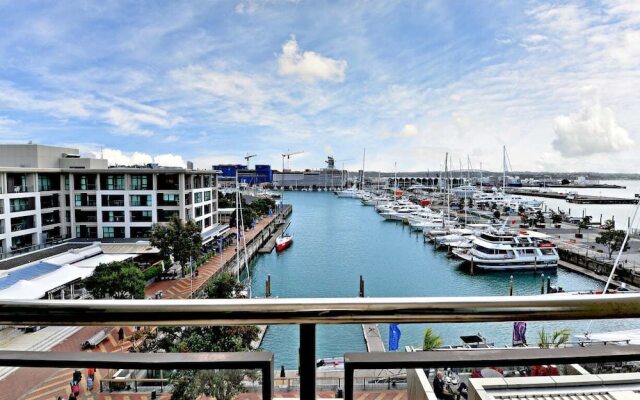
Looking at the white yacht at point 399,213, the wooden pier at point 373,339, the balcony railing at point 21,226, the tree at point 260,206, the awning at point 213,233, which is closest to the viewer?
the wooden pier at point 373,339

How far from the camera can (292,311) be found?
1.97ft

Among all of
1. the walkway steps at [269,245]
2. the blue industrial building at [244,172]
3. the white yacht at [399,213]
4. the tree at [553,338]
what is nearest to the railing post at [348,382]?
the tree at [553,338]

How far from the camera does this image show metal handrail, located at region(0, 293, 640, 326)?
60 centimetres

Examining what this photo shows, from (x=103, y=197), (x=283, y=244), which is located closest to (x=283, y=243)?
(x=283, y=244)

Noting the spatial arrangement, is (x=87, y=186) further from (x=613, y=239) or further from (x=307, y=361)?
(x=613, y=239)

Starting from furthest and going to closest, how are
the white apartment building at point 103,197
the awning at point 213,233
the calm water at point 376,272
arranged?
the awning at point 213,233
the white apartment building at point 103,197
the calm water at point 376,272

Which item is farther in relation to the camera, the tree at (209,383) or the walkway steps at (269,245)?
the walkway steps at (269,245)

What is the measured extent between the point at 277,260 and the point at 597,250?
13.2 metres

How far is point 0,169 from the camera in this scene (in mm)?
12008

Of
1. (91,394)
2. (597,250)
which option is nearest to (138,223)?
(91,394)

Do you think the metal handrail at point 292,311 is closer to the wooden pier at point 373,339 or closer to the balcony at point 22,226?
the wooden pier at point 373,339

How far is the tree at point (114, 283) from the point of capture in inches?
336

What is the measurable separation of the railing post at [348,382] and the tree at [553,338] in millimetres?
350

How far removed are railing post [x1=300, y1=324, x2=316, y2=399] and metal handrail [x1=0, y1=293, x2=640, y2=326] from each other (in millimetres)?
26
